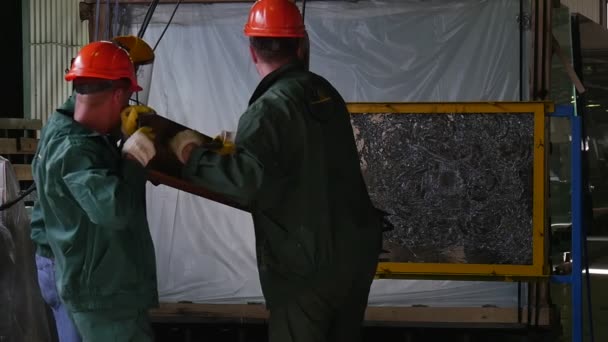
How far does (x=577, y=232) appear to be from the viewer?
19.2 ft

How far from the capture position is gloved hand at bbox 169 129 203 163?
12.4 feet

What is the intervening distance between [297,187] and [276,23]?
81 centimetres

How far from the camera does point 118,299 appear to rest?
389 cm

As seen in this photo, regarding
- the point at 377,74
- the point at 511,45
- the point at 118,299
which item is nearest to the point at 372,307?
the point at 377,74

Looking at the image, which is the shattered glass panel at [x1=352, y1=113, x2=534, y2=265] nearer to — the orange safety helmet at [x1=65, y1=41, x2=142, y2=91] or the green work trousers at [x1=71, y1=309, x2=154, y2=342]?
the orange safety helmet at [x1=65, y1=41, x2=142, y2=91]

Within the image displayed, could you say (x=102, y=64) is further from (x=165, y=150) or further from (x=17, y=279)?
(x=17, y=279)

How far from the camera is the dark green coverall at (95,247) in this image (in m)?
3.83

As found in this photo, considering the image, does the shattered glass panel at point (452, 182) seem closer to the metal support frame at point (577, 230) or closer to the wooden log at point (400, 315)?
the metal support frame at point (577, 230)

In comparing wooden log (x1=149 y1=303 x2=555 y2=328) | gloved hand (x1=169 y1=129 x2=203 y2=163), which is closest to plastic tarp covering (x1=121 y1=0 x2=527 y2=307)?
wooden log (x1=149 y1=303 x2=555 y2=328)

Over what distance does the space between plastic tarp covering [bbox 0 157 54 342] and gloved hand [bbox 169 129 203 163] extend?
305 centimetres

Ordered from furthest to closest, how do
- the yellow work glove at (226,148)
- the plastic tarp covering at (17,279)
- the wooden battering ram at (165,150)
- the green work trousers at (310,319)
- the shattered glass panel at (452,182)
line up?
the plastic tarp covering at (17,279)
the shattered glass panel at (452,182)
the green work trousers at (310,319)
the wooden battering ram at (165,150)
the yellow work glove at (226,148)

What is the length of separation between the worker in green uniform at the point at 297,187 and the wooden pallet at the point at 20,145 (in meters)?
4.17

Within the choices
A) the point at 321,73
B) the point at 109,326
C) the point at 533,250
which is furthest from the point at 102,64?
the point at 321,73

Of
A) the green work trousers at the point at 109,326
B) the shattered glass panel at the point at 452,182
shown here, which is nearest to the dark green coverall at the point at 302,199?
the green work trousers at the point at 109,326
